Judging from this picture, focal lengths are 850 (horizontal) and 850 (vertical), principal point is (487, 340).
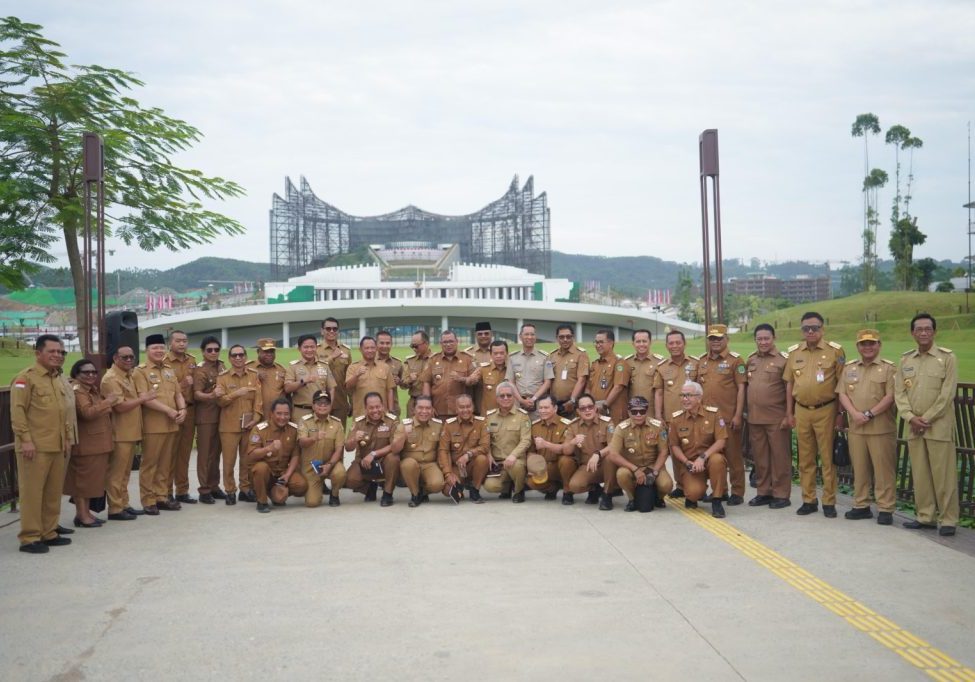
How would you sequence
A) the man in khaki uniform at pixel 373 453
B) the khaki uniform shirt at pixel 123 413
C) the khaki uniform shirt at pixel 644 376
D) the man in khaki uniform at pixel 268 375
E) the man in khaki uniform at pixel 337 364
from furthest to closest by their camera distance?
the man in khaki uniform at pixel 337 364, the khaki uniform shirt at pixel 644 376, the man in khaki uniform at pixel 268 375, the man in khaki uniform at pixel 373 453, the khaki uniform shirt at pixel 123 413

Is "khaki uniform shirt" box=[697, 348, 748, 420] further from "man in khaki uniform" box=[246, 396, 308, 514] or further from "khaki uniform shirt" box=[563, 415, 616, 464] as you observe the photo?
"man in khaki uniform" box=[246, 396, 308, 514]

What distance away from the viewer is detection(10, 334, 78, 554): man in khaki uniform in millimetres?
6160

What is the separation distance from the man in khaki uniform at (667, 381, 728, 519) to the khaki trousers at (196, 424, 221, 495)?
4.32 meters

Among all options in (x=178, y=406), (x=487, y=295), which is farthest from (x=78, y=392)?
(x=487, y=295)

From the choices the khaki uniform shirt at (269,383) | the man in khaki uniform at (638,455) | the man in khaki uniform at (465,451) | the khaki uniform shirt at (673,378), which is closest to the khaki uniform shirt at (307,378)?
the khaki uniform shirt at (269,383)

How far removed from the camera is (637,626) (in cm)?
421

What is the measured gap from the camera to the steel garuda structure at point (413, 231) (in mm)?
100438

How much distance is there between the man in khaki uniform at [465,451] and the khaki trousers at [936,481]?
142 inches

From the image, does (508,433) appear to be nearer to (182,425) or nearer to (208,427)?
(208,427)

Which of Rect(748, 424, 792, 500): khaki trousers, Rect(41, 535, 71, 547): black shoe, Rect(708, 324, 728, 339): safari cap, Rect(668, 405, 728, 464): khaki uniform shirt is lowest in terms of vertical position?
Rect(41, 535, 71, 547): black shoe

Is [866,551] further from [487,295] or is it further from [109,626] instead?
[487,295]

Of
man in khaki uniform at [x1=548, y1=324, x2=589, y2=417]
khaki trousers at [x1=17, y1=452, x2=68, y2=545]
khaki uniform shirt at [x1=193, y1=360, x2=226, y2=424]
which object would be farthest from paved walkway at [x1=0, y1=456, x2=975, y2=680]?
man in khaki uniform at [x1=548, y1=324, x2=589, y2=417]

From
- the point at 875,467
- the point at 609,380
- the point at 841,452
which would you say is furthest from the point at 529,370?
the point at 875,467

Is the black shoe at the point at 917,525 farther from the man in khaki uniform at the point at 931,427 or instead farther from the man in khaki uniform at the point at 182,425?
the man in khaki uniform at the point at 182,425
